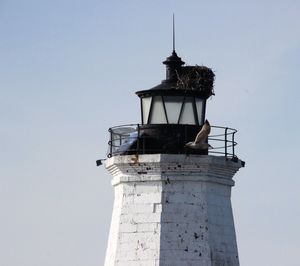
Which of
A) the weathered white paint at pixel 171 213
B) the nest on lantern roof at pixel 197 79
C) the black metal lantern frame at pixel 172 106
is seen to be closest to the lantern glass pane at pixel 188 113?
the black metal lantern frame at pixel 172 106

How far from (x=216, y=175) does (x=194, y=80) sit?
76.4 inches

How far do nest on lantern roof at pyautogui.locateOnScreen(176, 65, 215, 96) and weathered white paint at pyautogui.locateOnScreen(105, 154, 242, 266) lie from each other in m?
1.50

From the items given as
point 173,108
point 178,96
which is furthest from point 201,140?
point 178,96

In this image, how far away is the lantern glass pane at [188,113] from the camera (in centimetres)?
2580

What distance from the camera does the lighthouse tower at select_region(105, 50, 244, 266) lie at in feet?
82.4

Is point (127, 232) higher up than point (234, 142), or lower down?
lower down

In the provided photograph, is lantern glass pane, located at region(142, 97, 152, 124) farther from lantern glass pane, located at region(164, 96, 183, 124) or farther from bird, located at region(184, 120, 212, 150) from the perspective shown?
bird, located at region(184, 120, 212, 150)

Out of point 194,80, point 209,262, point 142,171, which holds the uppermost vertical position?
point 194,80

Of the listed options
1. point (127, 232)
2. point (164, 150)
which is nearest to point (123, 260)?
point (127, 232)

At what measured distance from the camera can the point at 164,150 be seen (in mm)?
25438

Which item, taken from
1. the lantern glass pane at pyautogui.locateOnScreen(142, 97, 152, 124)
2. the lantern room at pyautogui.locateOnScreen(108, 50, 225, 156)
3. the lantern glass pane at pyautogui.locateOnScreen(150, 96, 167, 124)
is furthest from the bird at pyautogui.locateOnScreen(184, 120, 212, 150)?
the lantern glass pane at pyautogui.locateOnScreen(142, 97, 152, 124)

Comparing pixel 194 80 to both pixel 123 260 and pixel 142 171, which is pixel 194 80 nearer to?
pixel 142 171

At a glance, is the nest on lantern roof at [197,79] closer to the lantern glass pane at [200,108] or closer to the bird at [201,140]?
the lantern glass pane at [200,108]

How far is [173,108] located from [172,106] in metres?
0.05
